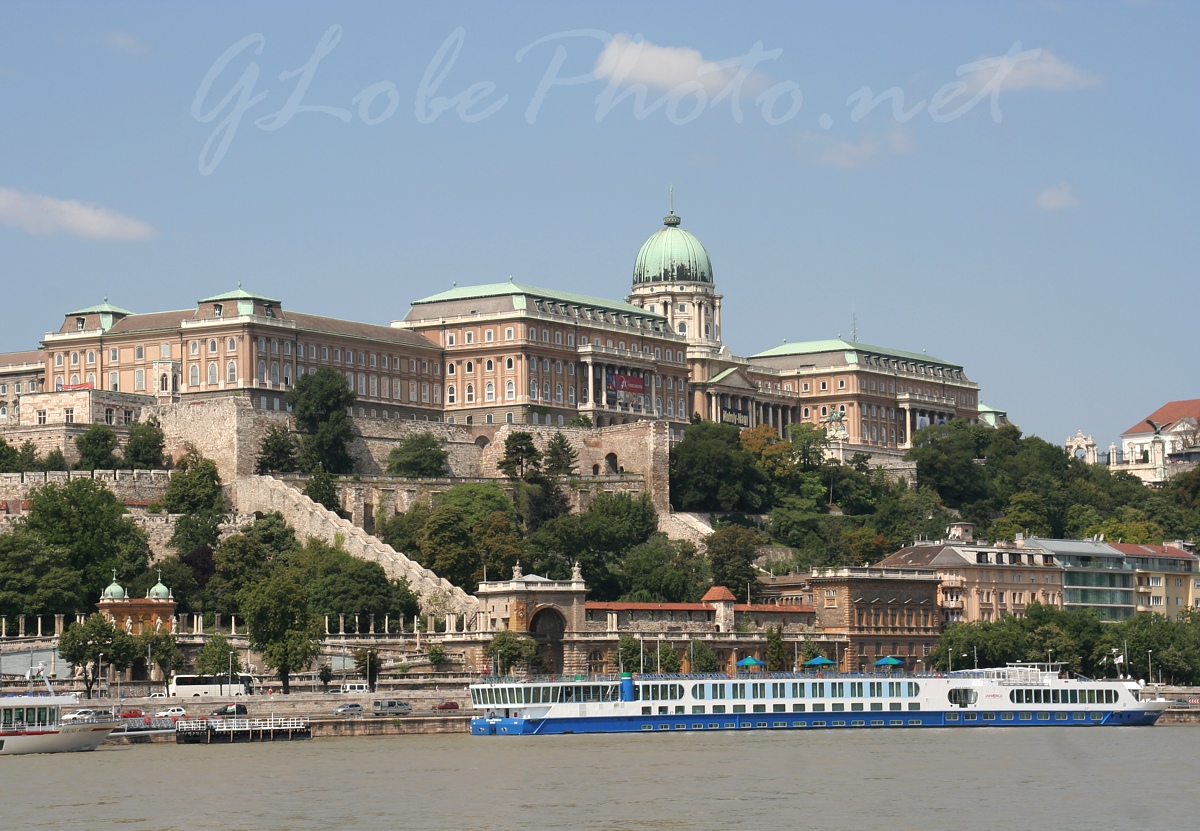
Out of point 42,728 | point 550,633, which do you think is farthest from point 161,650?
point 550,633

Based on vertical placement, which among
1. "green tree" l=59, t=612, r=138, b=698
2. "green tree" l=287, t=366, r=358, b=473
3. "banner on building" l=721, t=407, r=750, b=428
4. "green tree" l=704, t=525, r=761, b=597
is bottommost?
Answer: "green tree" l=59, t=612, r=138, b=698

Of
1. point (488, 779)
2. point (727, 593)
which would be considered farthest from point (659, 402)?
point (488, 779)

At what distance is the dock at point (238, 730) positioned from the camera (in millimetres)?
91375

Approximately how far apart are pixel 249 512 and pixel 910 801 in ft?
213

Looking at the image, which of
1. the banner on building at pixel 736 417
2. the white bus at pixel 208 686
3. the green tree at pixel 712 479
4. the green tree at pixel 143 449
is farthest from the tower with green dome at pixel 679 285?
the white bus at pixel 208 686

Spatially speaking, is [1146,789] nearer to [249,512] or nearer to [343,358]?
[249,512]

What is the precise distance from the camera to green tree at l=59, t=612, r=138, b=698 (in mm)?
99188

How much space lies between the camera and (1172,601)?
13938 cm

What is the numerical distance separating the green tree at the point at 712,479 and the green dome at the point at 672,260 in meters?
44.2

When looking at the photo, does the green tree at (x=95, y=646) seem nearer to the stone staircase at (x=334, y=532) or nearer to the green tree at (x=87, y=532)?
the green tree at (x=87, y=532)

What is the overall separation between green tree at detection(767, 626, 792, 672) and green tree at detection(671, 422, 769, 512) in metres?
24.5

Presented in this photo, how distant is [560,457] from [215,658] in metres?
43.5

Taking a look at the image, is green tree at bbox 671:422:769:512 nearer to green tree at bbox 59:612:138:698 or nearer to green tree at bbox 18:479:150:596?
green tree at bbox 18:479:150:596

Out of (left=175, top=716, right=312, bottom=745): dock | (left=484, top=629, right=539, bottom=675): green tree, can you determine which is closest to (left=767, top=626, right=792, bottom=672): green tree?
(left=484, top=629, right=539, bottom=675): green tree
